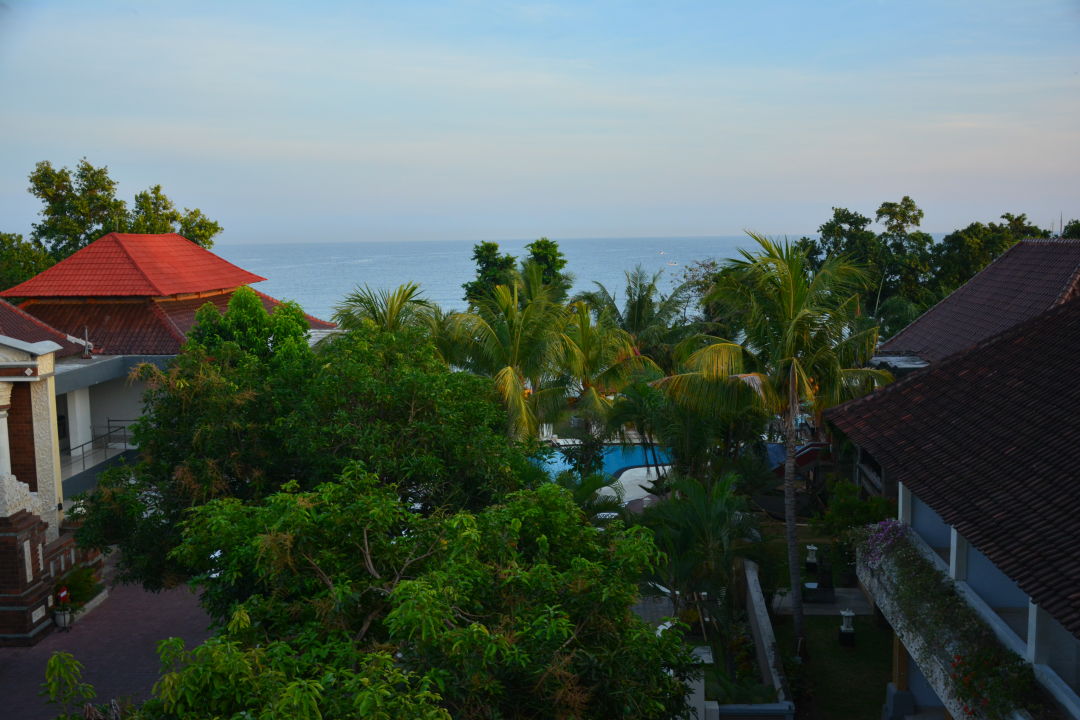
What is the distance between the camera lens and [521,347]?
21.1 m

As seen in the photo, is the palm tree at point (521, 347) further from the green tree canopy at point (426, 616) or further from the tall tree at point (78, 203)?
the tall tree at point (78, 203)

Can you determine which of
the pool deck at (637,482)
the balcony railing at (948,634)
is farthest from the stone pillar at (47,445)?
the balcony railing at (948,634)

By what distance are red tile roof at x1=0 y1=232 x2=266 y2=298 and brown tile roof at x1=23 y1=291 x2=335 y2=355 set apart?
1.57 ft

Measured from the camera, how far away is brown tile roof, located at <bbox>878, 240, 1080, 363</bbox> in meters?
19.1

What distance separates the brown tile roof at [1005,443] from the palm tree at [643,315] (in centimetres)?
1856

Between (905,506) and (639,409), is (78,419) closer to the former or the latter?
(639,409)

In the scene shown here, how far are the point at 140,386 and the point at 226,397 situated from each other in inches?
578

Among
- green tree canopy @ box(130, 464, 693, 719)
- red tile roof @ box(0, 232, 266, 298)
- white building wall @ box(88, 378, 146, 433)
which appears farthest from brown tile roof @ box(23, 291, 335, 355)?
green tree canopy @ box(130, 464, 693, 719)

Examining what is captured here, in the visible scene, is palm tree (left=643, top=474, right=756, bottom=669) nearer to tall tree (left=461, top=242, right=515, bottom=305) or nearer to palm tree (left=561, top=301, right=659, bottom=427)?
palm tree (left=561, top=301, right=659, bottom=427)

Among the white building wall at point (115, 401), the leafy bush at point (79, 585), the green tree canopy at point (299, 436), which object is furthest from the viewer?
the white building wall at point (115, 401)

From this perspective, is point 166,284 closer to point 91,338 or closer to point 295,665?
point 91,338

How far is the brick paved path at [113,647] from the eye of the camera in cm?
1572

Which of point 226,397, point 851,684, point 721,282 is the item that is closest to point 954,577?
point 851,684

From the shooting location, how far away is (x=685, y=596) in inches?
653
